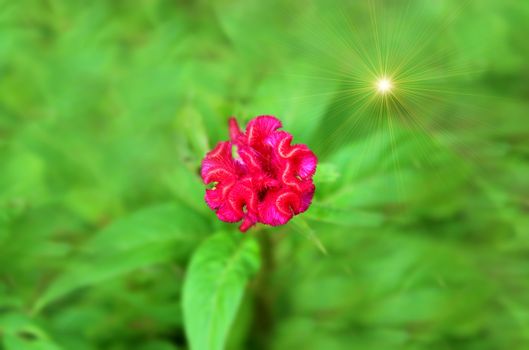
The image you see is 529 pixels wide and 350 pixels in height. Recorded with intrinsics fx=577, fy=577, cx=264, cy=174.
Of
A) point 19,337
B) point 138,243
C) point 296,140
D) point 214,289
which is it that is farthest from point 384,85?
point 19,337

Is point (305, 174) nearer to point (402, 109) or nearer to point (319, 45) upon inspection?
point (402, 109)

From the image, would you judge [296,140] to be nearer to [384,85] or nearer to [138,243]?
[384,85]

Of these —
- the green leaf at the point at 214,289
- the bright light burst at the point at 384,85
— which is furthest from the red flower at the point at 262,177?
the bright light burst at the point at 384,85

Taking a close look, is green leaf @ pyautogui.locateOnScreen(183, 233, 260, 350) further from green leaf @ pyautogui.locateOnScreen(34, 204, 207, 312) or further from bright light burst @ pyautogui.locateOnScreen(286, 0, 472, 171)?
bright light burst @ pyautogui.locateOnScreen(286, 0, 472, 171)

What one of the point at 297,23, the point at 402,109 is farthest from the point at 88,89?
the point at 402,109

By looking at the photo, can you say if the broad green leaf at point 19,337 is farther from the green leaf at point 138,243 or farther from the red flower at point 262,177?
the red flower at point 262,177

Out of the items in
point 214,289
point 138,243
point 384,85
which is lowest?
point 214,289
